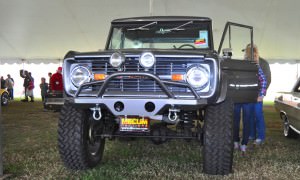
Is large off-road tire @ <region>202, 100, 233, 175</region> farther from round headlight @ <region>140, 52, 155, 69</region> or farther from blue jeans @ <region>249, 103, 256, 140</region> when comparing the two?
blue jeans @ <region>249, 103, 256, 140</region>

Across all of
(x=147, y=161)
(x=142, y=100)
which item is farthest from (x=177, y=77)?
(x=147, y=161)

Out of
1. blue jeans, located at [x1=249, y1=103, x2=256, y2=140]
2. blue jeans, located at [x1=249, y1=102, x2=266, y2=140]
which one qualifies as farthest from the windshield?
blue jeans, located at [x1=249, y1=102, x2=266, y2=140]

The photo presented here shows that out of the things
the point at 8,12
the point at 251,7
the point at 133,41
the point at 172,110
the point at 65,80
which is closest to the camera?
Answer: the point at 172,110

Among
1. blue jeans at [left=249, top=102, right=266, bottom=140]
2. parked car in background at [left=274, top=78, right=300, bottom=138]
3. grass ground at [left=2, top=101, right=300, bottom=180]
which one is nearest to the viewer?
grass ground at [left=2, top=101, right=300, bottom=180]

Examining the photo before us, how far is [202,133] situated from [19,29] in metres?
15.4

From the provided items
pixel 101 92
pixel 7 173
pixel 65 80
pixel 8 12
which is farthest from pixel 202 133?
pixel 8 12

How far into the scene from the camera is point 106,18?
16.5 m

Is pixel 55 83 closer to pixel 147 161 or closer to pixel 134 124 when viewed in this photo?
pixel 147 161

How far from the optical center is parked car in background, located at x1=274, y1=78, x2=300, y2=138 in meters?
5.67

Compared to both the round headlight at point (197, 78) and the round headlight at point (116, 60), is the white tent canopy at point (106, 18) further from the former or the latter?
the round headlight at point (116, 60)

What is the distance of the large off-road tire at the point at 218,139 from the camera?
3883mm

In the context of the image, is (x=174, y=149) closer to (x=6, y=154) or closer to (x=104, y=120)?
(x=104, y=120)

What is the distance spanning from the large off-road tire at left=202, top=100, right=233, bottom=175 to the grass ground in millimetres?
150

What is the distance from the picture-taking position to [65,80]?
399 cm
